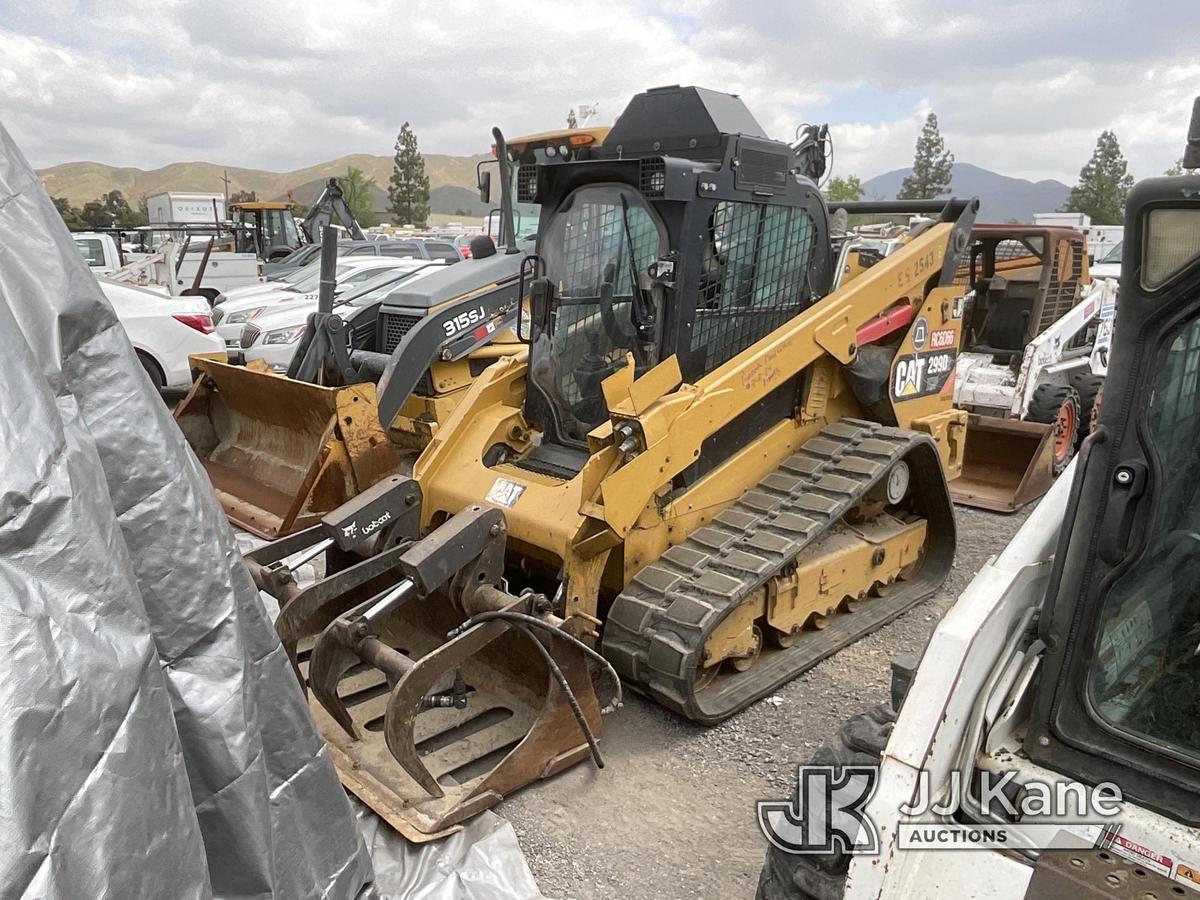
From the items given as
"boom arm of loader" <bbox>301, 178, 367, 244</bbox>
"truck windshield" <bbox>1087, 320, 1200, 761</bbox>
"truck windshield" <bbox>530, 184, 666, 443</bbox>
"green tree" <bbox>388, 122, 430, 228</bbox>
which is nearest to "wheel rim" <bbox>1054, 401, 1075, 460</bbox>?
"truck windshield" <bbox>530, 184, 666, 443</bbox>

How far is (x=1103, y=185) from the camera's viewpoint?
54.3 meters

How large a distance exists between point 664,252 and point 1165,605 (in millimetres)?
2736

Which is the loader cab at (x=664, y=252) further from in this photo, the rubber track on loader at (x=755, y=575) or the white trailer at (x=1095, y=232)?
the white trailer at (x=1095, y=232)

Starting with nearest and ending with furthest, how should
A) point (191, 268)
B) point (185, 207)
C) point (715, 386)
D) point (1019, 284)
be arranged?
point (715, 386), point (1019, 284), point (191, 268), point (185, 207)

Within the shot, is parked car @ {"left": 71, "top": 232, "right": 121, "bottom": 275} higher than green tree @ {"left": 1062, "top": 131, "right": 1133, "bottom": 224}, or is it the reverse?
green tree @ {"left": 1062, "top": 131, "right": 1133, "bottom": 224}

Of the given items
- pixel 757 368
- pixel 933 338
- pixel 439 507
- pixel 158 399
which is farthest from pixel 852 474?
pixel 158 399

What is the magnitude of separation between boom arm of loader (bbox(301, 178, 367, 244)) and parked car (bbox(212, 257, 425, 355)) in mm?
1905

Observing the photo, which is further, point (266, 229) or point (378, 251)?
point (266, 229)


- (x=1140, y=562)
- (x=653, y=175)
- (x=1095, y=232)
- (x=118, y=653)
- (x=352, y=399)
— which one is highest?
(x=653, y=175)

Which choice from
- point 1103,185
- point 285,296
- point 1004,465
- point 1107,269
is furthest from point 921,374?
point 1103,185

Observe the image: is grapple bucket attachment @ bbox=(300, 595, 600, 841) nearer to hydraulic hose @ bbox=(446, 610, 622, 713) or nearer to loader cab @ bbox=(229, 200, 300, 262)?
hydraulic hose @ bbox=(446, 610, 622, 713)

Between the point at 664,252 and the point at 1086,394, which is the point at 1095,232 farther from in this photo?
the point at 664,252

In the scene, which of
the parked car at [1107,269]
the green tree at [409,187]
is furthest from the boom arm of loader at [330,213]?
the green tree at [409,187]

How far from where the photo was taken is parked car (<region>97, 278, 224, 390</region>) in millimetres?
8727
